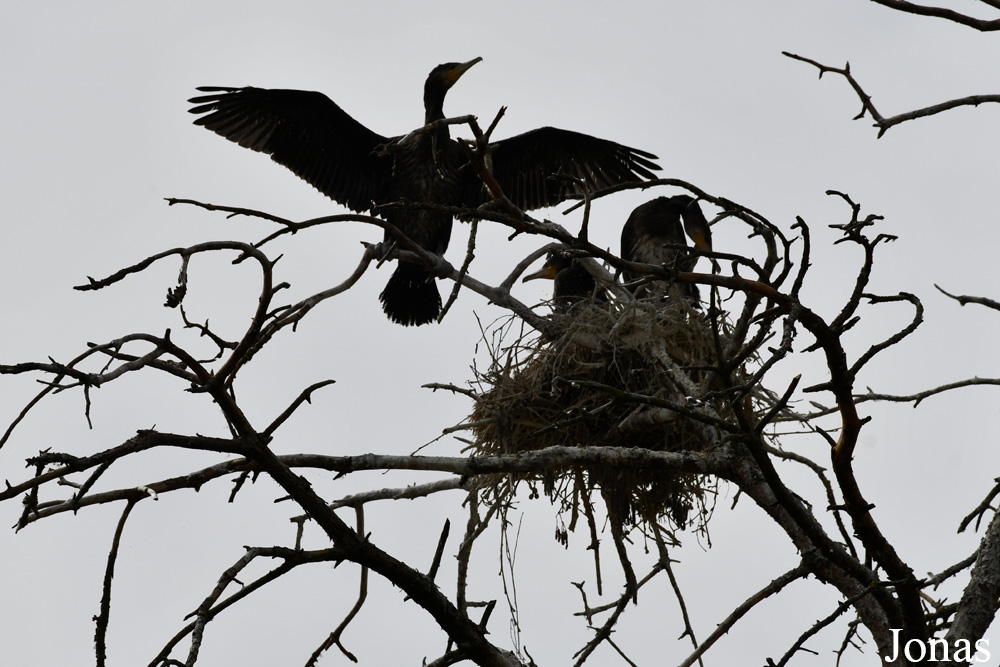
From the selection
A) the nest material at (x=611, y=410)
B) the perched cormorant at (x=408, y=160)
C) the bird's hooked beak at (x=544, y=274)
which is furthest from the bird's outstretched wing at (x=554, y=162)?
the nest material at (x=611, y=410)

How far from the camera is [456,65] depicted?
25.6 ft

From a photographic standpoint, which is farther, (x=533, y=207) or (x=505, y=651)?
(x=533, y=207)

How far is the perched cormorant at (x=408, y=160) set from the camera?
744 cm

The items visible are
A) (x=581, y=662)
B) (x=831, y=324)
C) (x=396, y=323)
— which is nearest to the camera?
(x=831, y=324)

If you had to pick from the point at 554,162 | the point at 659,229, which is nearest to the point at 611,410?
the point at 659,229

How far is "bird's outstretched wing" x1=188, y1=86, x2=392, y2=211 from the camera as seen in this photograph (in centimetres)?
749

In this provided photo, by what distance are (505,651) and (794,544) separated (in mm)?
1120

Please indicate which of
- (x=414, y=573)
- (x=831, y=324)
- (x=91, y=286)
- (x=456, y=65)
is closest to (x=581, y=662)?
(x=414, y=573)

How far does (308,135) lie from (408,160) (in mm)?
741

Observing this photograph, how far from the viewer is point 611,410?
503 cm

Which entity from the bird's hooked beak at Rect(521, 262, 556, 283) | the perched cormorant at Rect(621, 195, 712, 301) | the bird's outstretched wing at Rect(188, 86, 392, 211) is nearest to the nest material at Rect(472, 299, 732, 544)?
the perched cormorant at Rect(621, 195, 712, 301)

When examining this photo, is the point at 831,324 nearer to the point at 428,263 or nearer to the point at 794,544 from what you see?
the point at 794,544

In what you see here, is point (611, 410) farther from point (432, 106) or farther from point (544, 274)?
point (432, 106)

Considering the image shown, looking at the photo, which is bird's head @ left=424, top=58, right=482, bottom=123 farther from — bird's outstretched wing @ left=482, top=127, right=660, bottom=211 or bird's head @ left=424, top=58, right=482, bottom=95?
bird's outstretched wing @ left=482, top=127, right=660, bottom=211
